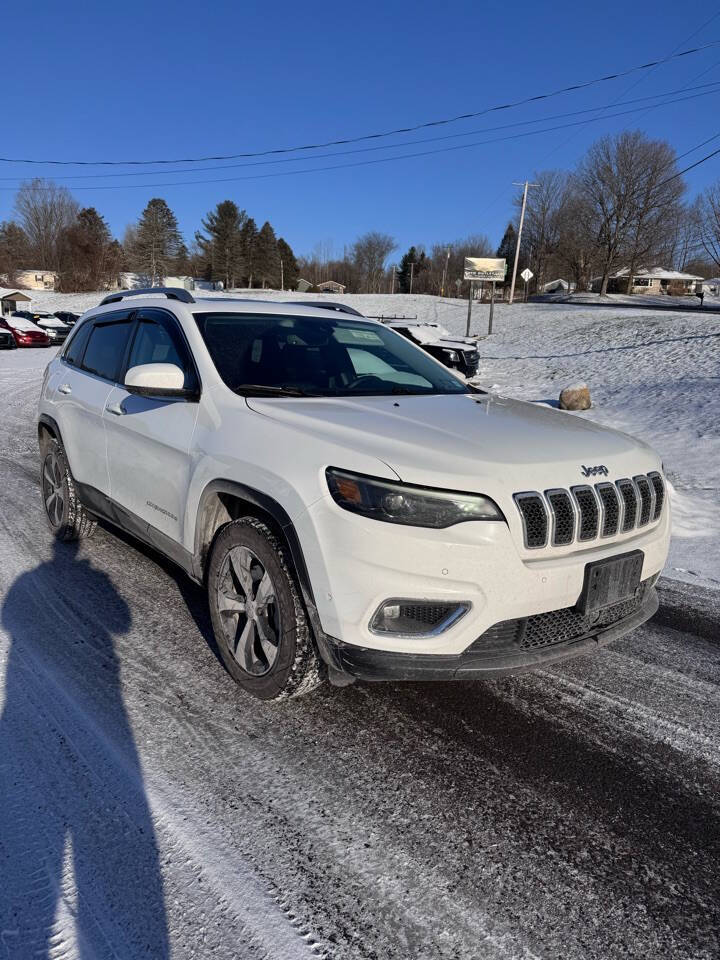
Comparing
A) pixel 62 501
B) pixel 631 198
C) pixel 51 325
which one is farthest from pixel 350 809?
pixel 631 198

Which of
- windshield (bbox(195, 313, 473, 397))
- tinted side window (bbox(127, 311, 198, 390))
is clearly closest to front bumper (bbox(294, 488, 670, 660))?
windshield (bbox(195, 313, 473, 397))

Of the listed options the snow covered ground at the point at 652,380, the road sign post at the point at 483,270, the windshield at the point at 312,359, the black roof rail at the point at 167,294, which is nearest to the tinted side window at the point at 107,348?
the black roof rail at the point at 167,294

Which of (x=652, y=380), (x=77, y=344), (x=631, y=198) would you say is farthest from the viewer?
(x=631, y=198)

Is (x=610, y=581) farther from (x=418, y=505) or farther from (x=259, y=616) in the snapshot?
(x=259, y=616)

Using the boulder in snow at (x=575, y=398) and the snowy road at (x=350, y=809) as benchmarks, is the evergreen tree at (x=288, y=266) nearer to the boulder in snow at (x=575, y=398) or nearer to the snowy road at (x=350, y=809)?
the boulder in snow at (x=575, y=398)

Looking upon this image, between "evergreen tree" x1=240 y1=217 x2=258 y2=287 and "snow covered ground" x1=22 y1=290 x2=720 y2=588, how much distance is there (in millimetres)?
63459

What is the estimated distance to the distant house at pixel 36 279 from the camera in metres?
90.9

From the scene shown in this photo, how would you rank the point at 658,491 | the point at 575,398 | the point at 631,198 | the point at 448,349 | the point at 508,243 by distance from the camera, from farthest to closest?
1. the point at 508,243
2. the point at 631,198
3. the point at 448,349
4. the point at 575,398
5. the point at 658,491

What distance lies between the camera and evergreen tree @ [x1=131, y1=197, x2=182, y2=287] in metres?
80.2

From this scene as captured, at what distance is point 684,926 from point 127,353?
3.88 m

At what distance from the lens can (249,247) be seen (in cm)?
9031

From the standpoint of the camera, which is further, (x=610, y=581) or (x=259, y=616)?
(x=259, y=616)

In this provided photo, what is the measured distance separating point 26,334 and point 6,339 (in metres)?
1.25

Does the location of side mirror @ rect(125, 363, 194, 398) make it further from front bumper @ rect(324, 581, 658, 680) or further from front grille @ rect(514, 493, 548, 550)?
front grille @ rect(514, 493, 548, 550)
